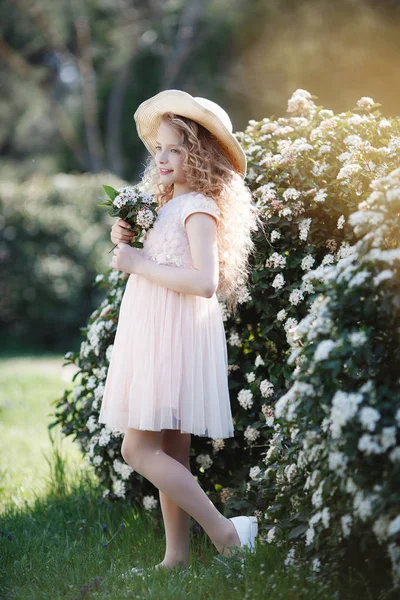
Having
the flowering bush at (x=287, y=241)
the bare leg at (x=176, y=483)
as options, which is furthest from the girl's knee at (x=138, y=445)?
the flowering bush at (x=287, y=241)

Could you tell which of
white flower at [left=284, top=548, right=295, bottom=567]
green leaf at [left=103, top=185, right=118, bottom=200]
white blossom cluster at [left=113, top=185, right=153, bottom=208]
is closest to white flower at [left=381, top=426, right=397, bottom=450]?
white flower at [left=284, top=548, right=295, bottom=567]

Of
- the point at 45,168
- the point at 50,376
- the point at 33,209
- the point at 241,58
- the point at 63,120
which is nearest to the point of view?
the point at 50,376

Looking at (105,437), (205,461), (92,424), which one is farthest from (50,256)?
(205,461)

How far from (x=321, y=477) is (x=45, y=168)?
24585mm

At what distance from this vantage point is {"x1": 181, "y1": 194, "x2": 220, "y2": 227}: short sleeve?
115 inches

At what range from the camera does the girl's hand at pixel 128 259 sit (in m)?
2.97

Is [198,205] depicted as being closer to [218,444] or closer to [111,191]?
[111,191]

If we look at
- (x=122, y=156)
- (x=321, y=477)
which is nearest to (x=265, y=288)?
(x=321, y=477)

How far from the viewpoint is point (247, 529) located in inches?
118

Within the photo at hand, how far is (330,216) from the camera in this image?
328 cm

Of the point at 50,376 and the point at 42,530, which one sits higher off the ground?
the point at 50,376

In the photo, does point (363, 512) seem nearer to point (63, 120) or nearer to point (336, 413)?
point (336, 413)

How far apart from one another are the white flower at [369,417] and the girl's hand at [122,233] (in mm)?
1345

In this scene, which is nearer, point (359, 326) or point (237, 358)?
point (359, 326)
